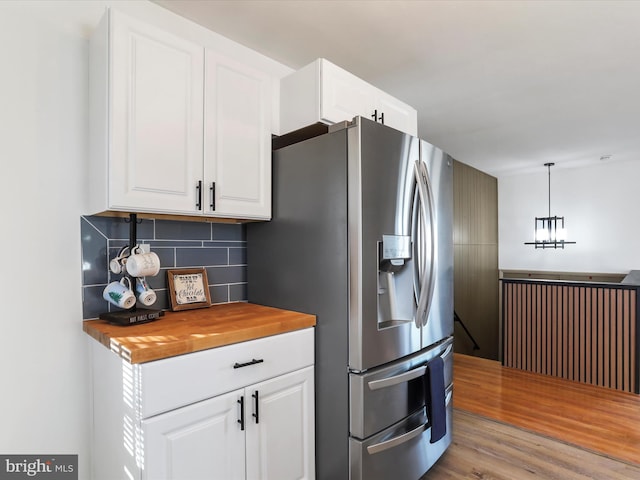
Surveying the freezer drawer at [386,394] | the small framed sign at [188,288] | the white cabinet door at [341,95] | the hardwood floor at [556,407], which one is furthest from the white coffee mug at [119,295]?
the hardwood floor at [556,407]

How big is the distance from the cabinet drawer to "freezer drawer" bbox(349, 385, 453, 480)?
440 mm

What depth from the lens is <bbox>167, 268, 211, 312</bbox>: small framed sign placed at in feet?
6.10

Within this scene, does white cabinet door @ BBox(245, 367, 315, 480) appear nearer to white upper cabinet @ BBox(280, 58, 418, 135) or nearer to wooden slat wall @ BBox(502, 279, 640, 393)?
white upper cabinet @ BBox(280, 58, 418, 135)

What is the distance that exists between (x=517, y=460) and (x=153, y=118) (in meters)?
2.72

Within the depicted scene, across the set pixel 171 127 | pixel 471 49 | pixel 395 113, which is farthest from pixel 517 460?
pixel 171 127

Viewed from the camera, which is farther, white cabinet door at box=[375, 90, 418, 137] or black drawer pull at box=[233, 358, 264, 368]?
white cabinet door at box=[375, 90, 418, 137]

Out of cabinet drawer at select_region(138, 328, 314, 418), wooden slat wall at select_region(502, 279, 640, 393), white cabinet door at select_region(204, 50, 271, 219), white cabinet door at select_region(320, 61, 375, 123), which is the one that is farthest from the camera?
wooden slat wall at select_region(502, 279, 640, 393)

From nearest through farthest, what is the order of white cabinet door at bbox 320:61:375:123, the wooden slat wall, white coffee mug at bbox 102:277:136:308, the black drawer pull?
1. the black drawer pull
2. white coffee mug at bbox 102:277:136:308
3. white cabinet door at bbox 320:61:375:123
4. the wooden slat wall

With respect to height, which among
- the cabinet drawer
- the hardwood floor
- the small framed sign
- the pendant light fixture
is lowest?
the hardwood floor

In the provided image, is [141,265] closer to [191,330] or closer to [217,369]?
[191,330]

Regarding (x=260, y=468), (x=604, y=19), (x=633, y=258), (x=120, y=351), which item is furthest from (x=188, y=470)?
(x=633, y=258)

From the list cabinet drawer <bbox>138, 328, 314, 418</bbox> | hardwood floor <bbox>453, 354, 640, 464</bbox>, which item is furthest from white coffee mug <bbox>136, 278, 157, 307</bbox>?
hardwood floor <bbox>453, 354, 640, 464</bbox>

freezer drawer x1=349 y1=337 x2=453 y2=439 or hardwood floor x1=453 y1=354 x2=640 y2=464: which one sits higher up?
freezer drawer x1=349 y1=337 x2=453 y2=439

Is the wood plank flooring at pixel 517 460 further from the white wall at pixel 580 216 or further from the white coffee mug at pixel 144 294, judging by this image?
the white wall at pixel 580 216
